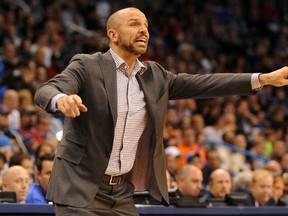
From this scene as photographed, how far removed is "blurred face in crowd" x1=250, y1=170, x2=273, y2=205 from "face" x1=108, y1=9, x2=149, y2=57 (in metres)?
4.21

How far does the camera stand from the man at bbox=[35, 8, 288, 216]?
4.12 m

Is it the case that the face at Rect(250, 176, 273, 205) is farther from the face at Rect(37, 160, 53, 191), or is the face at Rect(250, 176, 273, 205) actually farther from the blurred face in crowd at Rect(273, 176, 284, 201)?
the face at Rect(37, 160, 53, 191)

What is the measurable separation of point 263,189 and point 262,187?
2cm

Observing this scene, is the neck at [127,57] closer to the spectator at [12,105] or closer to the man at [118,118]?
the man at [118,118]

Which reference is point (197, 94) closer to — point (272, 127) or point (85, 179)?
point (85, 179)

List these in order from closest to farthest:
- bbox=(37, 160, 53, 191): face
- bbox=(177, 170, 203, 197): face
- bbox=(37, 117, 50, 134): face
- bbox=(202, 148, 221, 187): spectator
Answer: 1. bbox=(37, 160, 53, 191): face
2. bbox=(177, 170, 203, 197): face
3. bbox=(202, 148, 221, 187): spectator
4. bbox=(37, 117, 50, 134): face

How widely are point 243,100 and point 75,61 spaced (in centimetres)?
971

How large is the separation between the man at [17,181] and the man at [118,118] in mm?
2426

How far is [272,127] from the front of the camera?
44.4 ft

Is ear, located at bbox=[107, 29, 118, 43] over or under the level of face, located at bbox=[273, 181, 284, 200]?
over

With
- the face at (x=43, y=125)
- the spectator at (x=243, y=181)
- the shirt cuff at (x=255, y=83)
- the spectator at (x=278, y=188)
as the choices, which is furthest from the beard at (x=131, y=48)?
the face at (x=43, y=125)

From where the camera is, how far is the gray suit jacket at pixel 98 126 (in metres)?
4.11

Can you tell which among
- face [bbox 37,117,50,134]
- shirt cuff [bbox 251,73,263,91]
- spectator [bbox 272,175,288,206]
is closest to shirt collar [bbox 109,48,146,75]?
shirt cuff [bbox 251,73,263,91]

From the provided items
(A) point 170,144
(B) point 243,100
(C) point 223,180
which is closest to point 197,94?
(C) point 223,180
